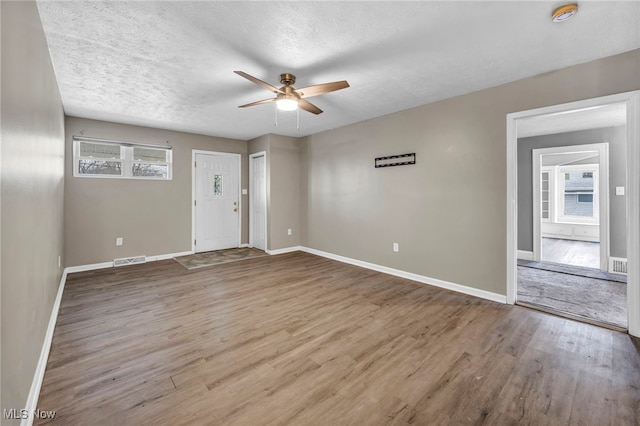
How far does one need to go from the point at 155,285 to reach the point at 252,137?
356cm

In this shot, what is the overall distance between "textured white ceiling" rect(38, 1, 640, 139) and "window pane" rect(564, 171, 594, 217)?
627 cm

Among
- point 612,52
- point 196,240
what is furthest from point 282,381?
point 196,240

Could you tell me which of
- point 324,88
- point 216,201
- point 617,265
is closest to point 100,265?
point 216,201

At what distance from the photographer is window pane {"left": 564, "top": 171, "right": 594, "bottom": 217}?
6.86 metres

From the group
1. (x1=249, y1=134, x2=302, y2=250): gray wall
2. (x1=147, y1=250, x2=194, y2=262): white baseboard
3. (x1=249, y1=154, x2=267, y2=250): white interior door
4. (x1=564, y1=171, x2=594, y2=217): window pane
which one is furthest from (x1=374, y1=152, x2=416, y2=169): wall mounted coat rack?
(x1=564, y1=171, x2=594, y2=217): window pane

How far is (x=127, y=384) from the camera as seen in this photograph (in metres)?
1.80

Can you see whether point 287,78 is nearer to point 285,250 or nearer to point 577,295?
point 285,250

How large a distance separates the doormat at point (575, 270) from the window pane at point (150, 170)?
6865mm

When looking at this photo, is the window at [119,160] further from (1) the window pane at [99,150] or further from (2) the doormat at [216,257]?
(2) the doormat at [216,257]

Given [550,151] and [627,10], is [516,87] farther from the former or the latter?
[550,151]

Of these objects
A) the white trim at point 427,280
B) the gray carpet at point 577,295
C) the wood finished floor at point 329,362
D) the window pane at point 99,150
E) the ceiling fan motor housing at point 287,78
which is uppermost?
the ceiling fan motor housing at point 287,78

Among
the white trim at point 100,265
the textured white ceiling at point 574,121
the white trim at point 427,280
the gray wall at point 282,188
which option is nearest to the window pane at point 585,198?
the textured white ceiling at point 574,121

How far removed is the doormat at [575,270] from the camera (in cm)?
394

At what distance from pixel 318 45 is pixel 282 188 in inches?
145
